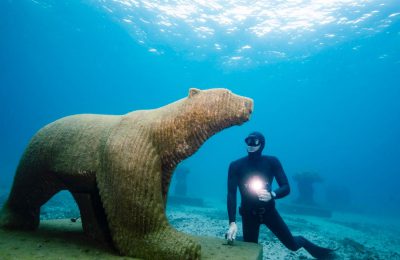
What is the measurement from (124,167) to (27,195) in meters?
1.73

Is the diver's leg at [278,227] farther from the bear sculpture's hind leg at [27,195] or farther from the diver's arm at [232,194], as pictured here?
the bear sculpture's hind leg at [27,195]

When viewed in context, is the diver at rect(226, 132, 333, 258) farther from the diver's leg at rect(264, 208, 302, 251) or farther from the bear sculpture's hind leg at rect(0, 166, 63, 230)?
the bear sculpture's hind leg at rect(0, 166, 63, 230)

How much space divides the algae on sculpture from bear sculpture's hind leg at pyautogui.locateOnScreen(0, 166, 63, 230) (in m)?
0.01

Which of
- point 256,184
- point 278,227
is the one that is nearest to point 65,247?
point 256,184

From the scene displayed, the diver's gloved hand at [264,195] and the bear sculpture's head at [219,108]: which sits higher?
the bear sculpture's head at [219,108]

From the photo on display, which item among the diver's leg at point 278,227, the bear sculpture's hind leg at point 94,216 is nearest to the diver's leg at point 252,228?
the diver's leg at point 278,227

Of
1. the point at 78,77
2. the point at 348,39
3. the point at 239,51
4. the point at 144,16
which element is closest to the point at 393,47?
the point at 348,39

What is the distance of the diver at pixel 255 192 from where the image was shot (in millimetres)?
4980

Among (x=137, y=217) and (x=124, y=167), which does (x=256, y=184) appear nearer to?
(x=137, y=217)

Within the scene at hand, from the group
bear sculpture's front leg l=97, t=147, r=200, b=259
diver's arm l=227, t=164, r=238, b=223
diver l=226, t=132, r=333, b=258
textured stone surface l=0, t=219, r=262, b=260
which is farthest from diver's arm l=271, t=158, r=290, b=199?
bear sculpture's front leg l=97, t=147, r=200, b=259

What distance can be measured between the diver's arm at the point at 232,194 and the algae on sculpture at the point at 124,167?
6.69ft

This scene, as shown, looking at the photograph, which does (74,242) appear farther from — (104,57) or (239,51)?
(104,57)

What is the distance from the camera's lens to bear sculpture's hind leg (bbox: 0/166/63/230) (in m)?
3.13

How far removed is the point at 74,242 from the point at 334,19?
108ft
